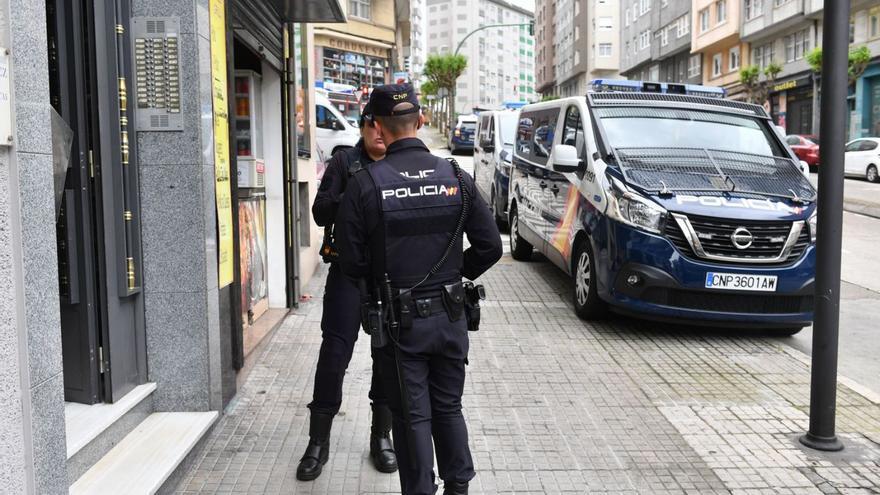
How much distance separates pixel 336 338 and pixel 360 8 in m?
35.2

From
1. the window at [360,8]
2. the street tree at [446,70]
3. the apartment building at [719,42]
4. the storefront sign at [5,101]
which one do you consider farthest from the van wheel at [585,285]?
the street tree at [446,70]

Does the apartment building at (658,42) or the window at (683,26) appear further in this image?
the apartment building at (658,42)

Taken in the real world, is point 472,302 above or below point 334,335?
above

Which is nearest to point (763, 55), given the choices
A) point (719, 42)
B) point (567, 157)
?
point (719, 42)

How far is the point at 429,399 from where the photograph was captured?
10.7 feet

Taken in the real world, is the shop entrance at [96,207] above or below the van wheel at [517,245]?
above

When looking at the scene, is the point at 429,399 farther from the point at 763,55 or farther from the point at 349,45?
the point at 763,55

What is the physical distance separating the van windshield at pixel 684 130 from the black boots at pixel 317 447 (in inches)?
173

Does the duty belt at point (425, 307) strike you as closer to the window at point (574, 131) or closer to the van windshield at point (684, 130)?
the van windshield at point (684, 130)

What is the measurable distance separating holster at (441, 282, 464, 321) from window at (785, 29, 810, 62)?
4225cm

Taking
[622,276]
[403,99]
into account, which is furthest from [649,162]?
[403,99]

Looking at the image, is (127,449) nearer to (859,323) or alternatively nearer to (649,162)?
(649,162)

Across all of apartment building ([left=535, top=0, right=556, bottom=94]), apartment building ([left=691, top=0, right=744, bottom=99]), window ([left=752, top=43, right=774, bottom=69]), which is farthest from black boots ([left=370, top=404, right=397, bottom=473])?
apartment building ([left=535, top=0, right=556, bottom=94])

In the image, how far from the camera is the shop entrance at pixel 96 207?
12.0 feet
